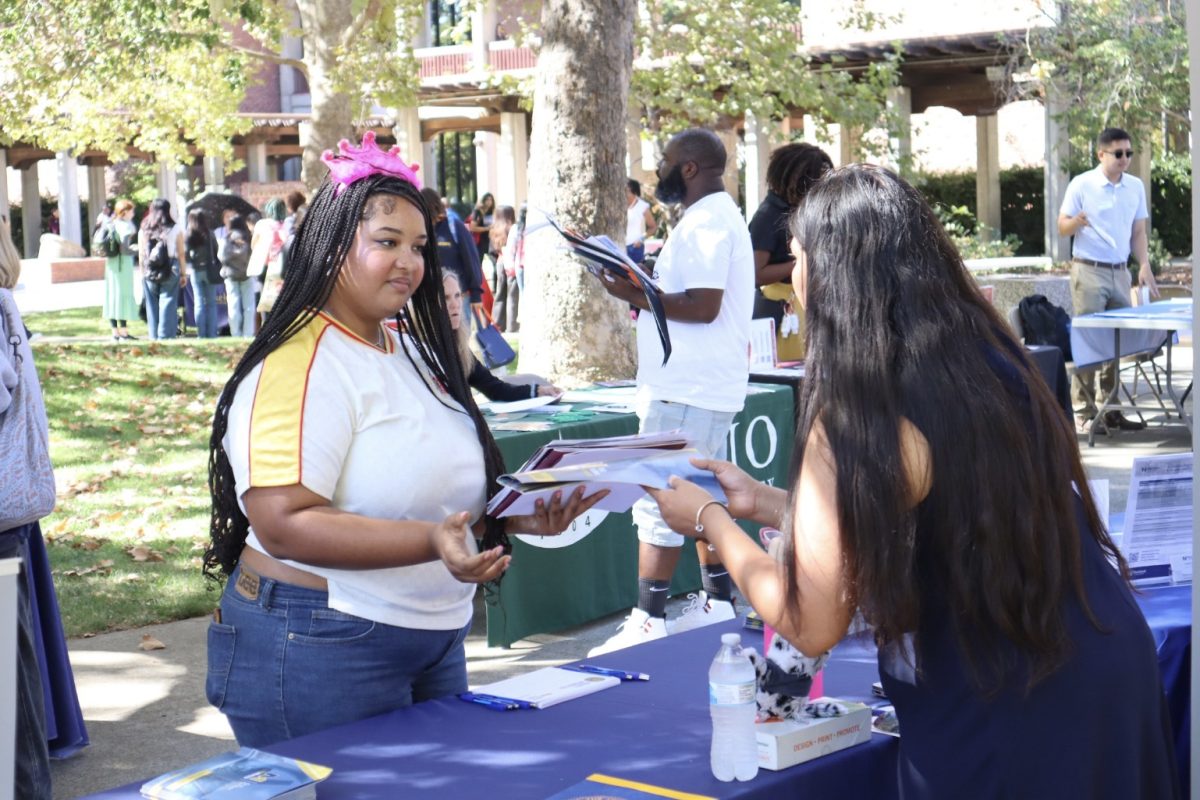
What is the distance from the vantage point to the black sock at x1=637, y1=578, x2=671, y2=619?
18.5ft

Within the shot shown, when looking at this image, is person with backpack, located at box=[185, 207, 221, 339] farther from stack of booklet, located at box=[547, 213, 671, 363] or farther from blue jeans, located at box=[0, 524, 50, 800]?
blue jeans, located at box=[0, 524, 50, 800]

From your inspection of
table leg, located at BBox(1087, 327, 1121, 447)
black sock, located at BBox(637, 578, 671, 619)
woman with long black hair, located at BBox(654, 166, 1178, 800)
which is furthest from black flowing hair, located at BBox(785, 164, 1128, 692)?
table leg, located at BBox(1087, 327, 1121, 447)

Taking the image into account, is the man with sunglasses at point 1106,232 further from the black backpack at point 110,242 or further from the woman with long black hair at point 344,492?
the black backpack at point 110,242

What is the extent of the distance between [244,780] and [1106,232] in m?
9.66

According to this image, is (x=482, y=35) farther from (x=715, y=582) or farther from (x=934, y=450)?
(x=934, y=450)

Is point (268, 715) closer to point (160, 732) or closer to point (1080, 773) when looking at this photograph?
point (1080, 773)

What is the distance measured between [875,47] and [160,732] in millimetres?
23225

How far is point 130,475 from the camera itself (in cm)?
1013

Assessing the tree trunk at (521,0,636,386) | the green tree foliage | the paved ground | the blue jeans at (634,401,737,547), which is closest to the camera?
the paved ground

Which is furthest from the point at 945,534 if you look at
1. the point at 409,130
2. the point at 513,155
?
the point at 409,130

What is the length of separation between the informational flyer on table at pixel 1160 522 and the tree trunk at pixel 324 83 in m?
14.4

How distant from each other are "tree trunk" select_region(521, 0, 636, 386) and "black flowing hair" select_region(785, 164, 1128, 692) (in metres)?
7.45

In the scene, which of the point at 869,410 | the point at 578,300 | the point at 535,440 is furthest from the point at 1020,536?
the point at 578,300

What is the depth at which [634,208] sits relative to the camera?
1767 cm
